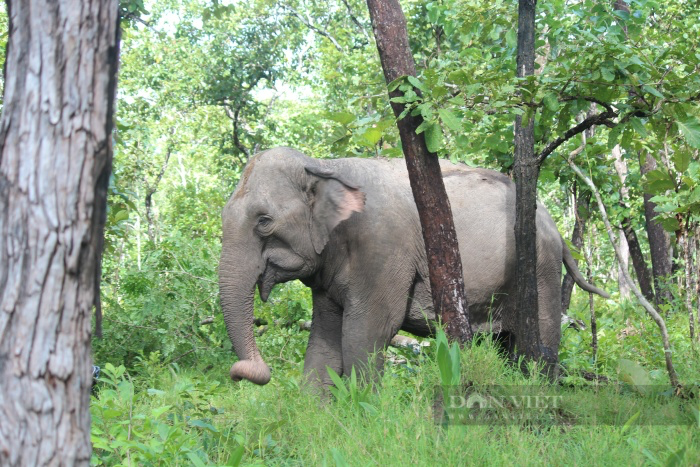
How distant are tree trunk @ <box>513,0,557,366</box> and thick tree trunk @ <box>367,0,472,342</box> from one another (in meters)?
0.60

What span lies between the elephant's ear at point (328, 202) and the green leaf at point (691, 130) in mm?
2233

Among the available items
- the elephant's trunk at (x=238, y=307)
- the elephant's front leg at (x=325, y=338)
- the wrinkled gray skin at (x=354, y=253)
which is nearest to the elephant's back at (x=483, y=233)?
the wrinkled gray skin at (x=354, y=253)

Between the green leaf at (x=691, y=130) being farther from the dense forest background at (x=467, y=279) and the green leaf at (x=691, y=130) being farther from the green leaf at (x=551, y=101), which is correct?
the green leaf at (x=551, y=101)

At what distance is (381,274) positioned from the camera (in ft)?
20.0

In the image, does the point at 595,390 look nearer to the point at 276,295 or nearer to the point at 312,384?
the point at 312,384

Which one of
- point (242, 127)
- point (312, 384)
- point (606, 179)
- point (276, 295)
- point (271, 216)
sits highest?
point (242, 127)

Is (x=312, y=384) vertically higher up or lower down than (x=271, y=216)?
lower down

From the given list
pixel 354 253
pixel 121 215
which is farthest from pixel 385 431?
pixel 121 215

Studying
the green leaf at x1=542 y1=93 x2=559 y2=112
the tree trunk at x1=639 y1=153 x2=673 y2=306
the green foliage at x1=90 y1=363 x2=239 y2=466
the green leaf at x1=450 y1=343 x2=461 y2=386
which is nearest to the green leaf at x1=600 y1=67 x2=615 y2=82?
the green leaf at x1=542 y1=93 x2=559 y2=112

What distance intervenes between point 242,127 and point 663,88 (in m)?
11.5

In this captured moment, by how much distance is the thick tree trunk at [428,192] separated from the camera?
18.4 feet

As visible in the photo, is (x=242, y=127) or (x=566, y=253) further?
(x=242, y=127)

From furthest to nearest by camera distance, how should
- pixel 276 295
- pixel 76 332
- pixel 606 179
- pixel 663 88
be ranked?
pixel 276 295
pixel 606 179
pixel 663 88
pixel 76 332

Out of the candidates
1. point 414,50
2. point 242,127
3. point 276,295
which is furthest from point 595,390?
point 242,127
